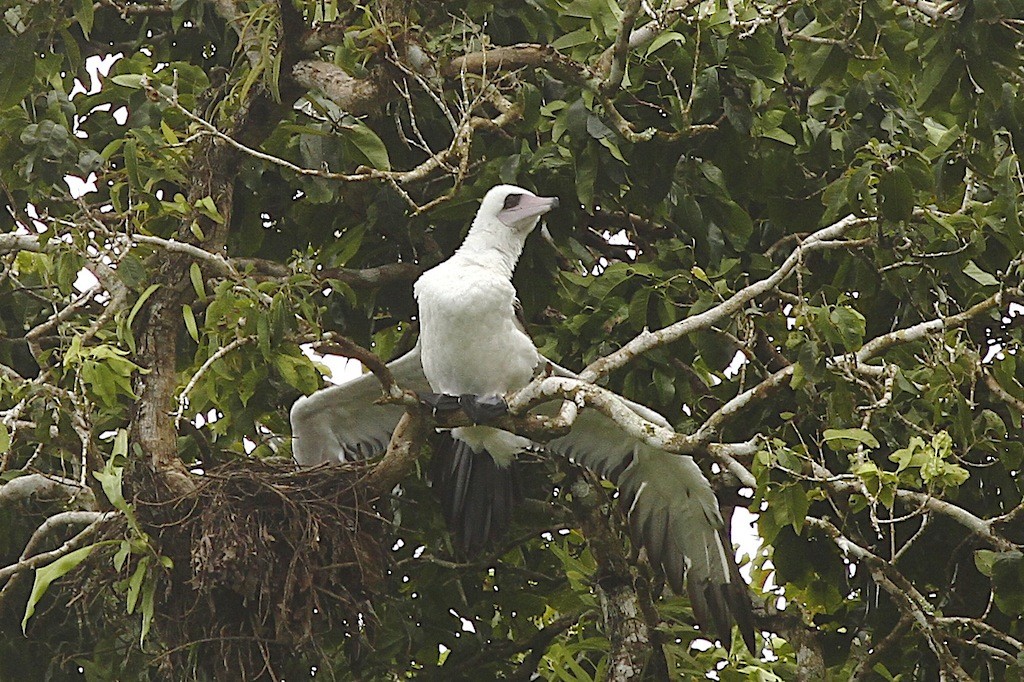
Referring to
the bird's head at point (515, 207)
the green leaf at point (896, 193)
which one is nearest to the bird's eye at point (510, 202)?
the bird's head at point (515, 207)

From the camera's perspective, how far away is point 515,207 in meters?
5.60

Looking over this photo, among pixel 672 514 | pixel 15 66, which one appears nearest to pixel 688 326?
pixel 672 514

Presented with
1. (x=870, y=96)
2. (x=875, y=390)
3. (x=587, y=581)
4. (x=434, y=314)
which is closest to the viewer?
Result: (x=875, y=390)

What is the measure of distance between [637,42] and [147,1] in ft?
8.35

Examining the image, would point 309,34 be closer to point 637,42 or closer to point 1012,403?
point 637,42

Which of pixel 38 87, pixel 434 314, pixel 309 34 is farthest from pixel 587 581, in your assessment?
pixel 38 87

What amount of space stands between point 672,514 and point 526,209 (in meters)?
1.32

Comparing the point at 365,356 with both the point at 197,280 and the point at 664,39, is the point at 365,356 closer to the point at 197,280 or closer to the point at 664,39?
the point at 197,280

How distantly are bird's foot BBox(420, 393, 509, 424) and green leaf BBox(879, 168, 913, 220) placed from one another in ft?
4.62

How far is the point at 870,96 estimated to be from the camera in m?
5.71

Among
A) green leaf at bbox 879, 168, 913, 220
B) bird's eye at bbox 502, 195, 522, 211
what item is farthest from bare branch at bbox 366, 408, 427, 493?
green leaf at bbox 879, 168, 913, 220

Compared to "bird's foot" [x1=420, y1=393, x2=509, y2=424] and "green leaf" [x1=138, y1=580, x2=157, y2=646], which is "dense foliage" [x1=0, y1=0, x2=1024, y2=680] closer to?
"green leaf" [x1=138, y1=580, x2=157, y2=646]

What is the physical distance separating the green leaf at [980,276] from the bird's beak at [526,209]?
1.56 metres

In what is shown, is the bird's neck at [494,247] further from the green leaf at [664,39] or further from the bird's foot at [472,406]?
the green leaf at [664,39]
